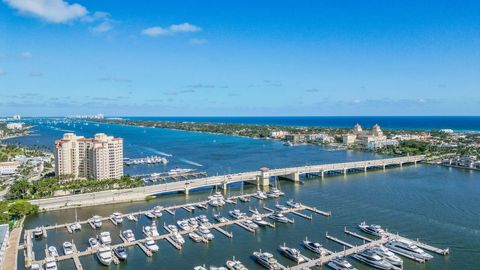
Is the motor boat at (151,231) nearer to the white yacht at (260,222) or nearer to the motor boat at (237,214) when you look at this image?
the motor boat at (237,214)

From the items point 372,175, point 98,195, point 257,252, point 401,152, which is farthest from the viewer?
point 401,152

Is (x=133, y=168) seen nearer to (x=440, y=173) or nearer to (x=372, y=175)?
(x=372, y=175)

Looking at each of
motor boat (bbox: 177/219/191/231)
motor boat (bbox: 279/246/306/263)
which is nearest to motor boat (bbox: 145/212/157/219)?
motor boat (bbox: 177/219/191/231)

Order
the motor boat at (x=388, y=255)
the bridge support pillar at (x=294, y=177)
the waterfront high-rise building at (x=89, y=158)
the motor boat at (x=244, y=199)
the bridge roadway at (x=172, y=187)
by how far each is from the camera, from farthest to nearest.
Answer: the bridge support pillar at (x=294, y=177), the waterfront high-rise building at (x=89, y=158), the motor boat at (x=244, y=199), the bridge roadway at (x=172, y=187), the motor boat at (x=388, y=255)

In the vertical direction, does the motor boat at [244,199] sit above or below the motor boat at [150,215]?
above

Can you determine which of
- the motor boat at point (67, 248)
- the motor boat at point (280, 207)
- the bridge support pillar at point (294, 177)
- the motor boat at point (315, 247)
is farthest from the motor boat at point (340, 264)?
the bridge support pillar at point (294, 177)

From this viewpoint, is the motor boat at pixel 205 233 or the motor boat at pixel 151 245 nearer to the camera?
the motor boat at pixel 151 245

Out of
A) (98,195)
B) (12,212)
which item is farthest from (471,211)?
(12,212)
